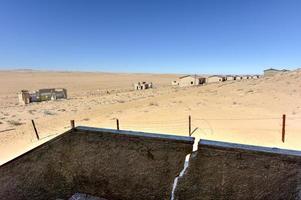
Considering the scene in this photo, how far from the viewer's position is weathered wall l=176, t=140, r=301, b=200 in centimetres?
189

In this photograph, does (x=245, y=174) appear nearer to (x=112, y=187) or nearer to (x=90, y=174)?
(x=112, y=187)

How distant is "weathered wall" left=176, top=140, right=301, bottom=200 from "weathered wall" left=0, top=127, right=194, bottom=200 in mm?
202

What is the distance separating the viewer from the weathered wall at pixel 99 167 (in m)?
2.48

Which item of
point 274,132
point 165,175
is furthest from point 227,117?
point 165,175

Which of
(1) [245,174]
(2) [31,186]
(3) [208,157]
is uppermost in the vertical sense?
(3) [208,157]

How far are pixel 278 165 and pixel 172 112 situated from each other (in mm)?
12135

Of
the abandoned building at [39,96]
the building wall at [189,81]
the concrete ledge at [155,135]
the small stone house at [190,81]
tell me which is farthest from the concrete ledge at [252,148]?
the building wall at [189,81]

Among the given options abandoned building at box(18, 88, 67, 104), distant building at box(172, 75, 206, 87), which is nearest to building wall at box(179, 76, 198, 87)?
distant building at box(172, 75, 206, 87)

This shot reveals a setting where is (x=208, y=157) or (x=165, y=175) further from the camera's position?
(x=165, y=175)

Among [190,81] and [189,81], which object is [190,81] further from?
[189,81]

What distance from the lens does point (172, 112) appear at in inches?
553

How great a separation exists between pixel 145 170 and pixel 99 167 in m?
0.72

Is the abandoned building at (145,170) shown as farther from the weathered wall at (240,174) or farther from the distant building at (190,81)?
the distant building at (190,81)

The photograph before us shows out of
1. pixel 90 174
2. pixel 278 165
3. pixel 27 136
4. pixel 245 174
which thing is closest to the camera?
pixel 278 165
